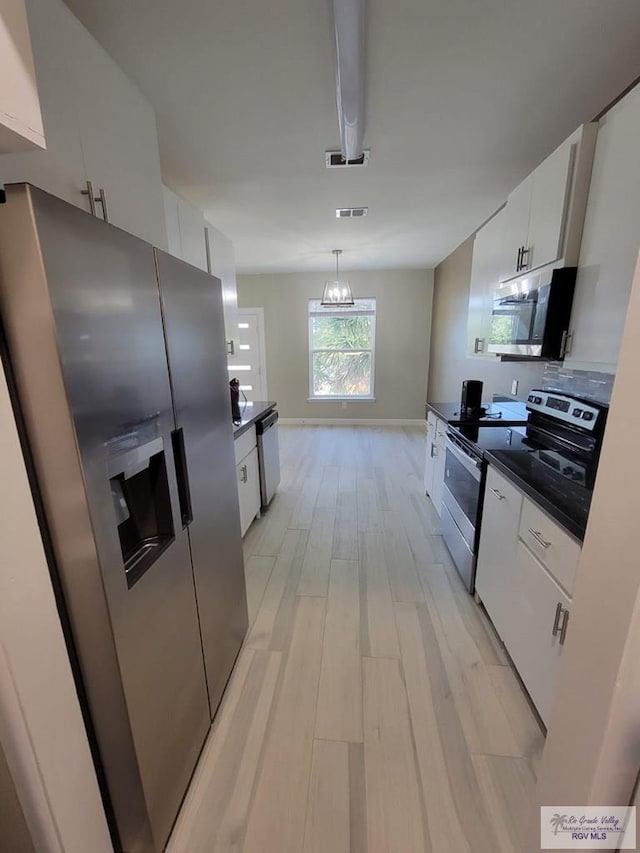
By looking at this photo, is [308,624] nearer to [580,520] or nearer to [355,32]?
[580,520]

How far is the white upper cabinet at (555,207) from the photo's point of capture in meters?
1.53

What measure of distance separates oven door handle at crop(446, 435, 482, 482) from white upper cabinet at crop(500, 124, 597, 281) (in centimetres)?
109

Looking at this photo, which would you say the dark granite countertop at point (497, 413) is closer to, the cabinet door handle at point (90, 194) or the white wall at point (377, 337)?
the cabinet door handle at point (90, 194)

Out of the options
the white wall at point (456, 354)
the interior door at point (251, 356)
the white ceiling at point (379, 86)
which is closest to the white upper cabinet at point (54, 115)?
the white ceiling at point (379, 86)

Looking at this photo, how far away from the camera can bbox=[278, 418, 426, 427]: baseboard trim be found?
627 cm

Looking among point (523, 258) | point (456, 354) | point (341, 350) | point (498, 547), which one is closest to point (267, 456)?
point (498, 547)

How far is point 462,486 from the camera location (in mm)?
2273

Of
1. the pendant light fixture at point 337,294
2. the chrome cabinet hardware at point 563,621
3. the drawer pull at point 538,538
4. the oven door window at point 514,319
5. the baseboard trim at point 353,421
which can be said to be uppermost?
the pendant light fixture at point 337,294

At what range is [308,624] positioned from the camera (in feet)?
6.46

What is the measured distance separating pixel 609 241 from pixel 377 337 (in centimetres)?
462

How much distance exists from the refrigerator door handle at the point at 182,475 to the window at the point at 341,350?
5.21 metres

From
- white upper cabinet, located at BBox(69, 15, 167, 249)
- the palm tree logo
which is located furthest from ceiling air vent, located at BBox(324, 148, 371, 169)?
the palm tree logo

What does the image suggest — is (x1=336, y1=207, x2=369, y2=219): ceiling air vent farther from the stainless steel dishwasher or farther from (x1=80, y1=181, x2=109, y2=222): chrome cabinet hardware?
(x1=80, y1=181, x2=109, y2=222): chrome cabinet hardware

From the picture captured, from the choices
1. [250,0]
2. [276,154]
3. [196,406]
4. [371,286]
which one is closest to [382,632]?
Answer: [196,406]
